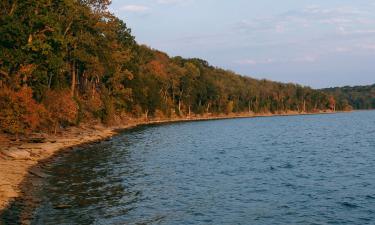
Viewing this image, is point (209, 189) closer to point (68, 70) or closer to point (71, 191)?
point (71, 191)

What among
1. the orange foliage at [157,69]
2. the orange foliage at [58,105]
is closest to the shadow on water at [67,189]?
the orange foliage at [58,105]

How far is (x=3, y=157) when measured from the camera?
3625cm

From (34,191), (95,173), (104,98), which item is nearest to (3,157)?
(95,173)

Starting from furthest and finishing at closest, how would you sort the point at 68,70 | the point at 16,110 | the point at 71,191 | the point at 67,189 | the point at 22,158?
the point at 68,70
the point at 16,110
the point at 22,158
the point at 67,189
the point at 71,191

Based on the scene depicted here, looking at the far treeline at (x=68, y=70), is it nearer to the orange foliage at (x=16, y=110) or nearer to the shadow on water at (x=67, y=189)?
the orange foliage at (x=16, y=110)

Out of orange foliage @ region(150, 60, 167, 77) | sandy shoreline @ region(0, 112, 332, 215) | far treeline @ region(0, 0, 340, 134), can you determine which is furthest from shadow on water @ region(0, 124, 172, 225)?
orange foliage @ region(150, 60, 167, 77)

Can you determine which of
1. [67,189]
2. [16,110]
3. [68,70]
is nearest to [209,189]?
[67,189]

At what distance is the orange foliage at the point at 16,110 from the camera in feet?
160

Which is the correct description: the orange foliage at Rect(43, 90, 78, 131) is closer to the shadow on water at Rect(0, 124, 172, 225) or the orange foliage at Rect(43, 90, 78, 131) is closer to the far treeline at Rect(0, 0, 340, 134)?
the far treeline at Rect(0, 0, 340, 134)

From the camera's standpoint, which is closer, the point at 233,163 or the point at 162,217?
the point at 162,217

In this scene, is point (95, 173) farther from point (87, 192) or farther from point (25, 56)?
point (25, 56)

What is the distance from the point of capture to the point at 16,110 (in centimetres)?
4903

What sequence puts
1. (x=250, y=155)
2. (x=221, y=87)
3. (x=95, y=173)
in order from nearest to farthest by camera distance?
(x=95, y=173)
(x=250, y=155)
(x=221, y=87)

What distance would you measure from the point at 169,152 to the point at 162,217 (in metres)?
31.0
